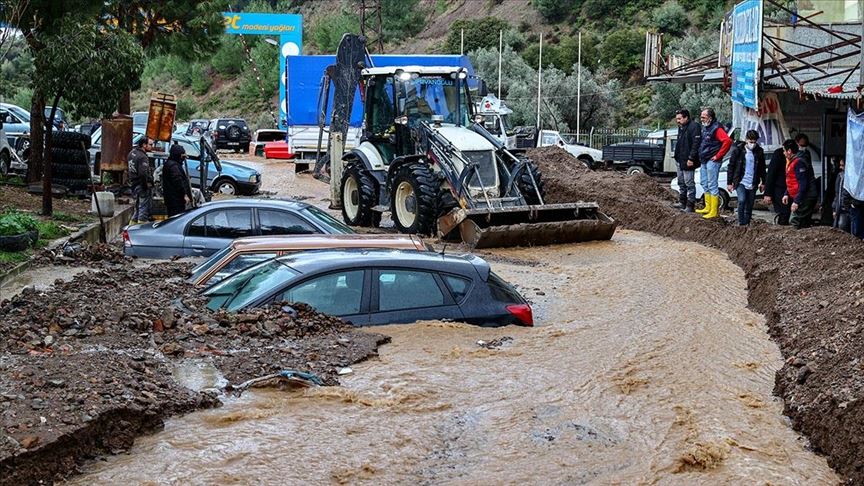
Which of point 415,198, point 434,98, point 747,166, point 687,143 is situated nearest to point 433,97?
point 434,98

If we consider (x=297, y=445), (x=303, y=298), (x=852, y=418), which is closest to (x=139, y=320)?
(x=303, y=298)

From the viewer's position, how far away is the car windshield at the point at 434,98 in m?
20.6

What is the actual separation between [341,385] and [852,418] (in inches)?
154

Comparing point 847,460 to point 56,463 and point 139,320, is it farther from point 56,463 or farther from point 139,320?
point 139,320

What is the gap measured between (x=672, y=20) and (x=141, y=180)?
43.8 metres

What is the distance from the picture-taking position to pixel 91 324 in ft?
33.9

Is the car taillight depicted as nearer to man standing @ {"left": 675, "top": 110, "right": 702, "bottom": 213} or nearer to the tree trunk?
man standing @ {"left": 675, "top": 110, "right": 702, "bottom": 213}

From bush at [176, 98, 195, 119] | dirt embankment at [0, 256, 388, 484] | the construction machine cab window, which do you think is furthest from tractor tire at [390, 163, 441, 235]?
bush at [176, 98, 195, 119]

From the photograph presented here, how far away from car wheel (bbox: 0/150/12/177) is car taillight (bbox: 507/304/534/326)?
749 inches

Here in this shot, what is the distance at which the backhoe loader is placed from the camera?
60.7ft

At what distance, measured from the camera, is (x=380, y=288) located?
33.8ft

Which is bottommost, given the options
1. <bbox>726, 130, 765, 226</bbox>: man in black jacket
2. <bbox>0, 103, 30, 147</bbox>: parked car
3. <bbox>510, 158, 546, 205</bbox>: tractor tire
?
<bbox>510, 158, 546, 205</bbox>: tractor tire

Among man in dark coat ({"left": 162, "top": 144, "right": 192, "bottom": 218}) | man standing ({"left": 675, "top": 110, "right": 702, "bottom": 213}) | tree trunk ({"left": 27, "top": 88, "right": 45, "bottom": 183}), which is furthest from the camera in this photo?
tree trunk ({"left": 27, "top": 88, "right": 45, "bottom": 183})

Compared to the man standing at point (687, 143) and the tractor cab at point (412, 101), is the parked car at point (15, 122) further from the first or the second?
the man standing at point (687, 143)
